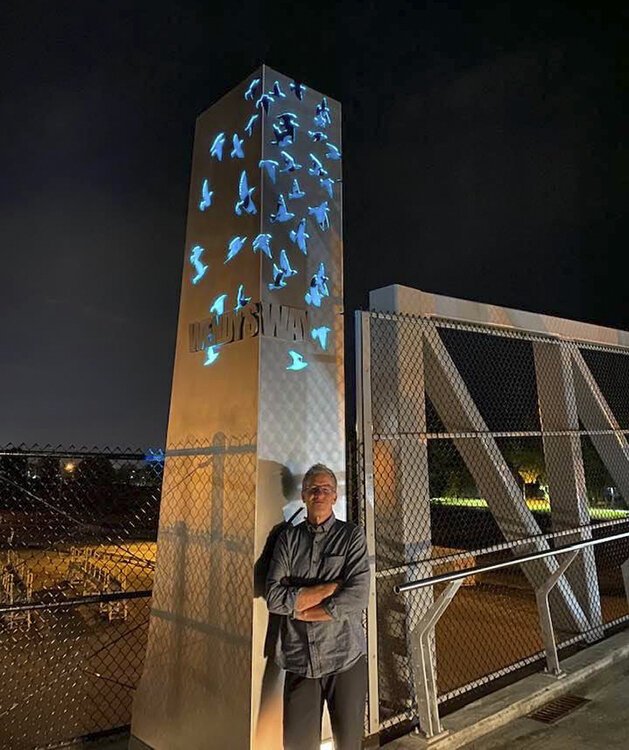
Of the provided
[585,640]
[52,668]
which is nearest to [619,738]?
[585,640]

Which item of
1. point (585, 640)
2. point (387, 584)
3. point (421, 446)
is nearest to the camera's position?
point (387, 584)

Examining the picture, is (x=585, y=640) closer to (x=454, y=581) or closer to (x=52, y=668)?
(x=454, y=581)

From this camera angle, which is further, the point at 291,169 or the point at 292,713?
the point at 291,169

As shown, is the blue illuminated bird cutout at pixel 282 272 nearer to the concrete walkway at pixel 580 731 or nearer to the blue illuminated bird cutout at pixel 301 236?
the blue illuminated bird cutout at pixel 301 236

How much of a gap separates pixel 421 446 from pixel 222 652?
80.4 inches

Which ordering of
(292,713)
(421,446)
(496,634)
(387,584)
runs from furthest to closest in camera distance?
1. (496,634)
2. (421,446)
3. (387,584)
4. (292,713)

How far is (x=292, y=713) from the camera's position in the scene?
3010 millimetres

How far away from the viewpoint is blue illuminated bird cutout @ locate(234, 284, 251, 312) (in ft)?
12.0

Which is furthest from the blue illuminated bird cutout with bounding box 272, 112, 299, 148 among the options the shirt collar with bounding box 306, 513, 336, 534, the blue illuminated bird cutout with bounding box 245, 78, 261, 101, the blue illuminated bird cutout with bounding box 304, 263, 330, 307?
the shirt collar with bounding box 306, 513, 336, 534

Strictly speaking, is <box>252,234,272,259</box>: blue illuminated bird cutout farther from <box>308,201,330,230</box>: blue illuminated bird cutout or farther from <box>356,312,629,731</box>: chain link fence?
<box>356,312,629,731</box>: chain link fence

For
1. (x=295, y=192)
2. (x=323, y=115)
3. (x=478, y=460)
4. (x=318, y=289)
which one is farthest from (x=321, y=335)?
(x=478, y=460)

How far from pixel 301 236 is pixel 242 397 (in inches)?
43.5

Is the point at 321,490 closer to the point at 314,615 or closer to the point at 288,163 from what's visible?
the point at 314,615

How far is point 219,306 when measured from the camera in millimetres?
3893
